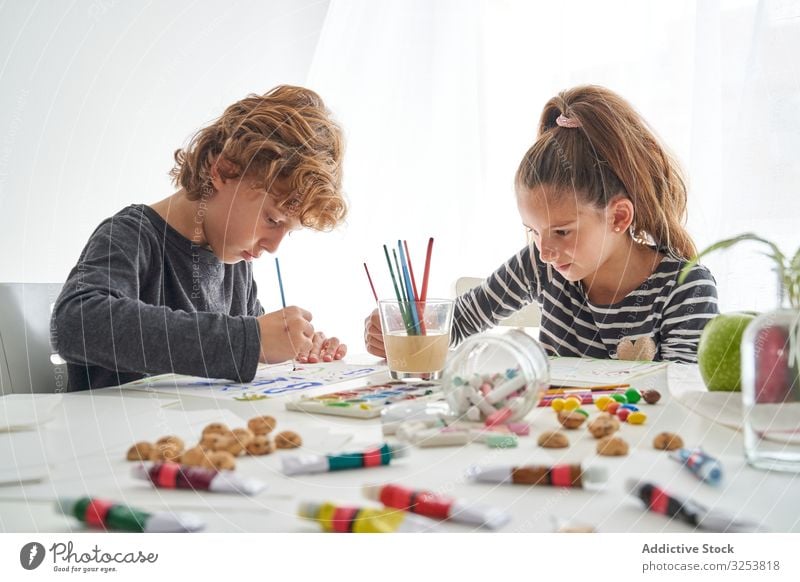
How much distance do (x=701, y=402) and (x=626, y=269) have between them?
487 mm

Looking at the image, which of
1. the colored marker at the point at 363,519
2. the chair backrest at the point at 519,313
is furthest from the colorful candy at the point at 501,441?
the chair backrest at the point at 519,313

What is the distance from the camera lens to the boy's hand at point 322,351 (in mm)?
748

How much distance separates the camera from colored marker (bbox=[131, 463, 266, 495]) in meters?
0.32

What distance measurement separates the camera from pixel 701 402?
0.47m

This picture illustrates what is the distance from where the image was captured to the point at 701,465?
33 cm

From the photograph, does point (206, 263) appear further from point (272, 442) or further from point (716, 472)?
point (716, 472)

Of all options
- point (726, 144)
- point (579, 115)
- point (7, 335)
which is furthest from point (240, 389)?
point (726, 144)

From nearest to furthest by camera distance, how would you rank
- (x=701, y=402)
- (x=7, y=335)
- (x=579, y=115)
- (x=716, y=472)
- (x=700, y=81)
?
(x=716, y=472) < (x=701, y=402) < (x=7, y=335) < (x=579, y=115) < (x=700, y=81)

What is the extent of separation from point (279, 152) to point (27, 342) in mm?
340

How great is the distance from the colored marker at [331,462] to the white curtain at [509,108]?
110 centimetres

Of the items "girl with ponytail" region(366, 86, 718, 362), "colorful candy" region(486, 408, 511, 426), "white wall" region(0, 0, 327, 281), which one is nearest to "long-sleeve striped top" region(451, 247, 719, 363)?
"girl with ponytail" region(366, 86, 718, 362)

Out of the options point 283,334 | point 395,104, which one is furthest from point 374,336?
point 395,104

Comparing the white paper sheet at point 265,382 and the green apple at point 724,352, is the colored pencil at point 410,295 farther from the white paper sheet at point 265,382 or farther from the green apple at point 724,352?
the green apple at point 724,352

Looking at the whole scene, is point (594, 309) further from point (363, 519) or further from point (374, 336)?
point (363, 519)
